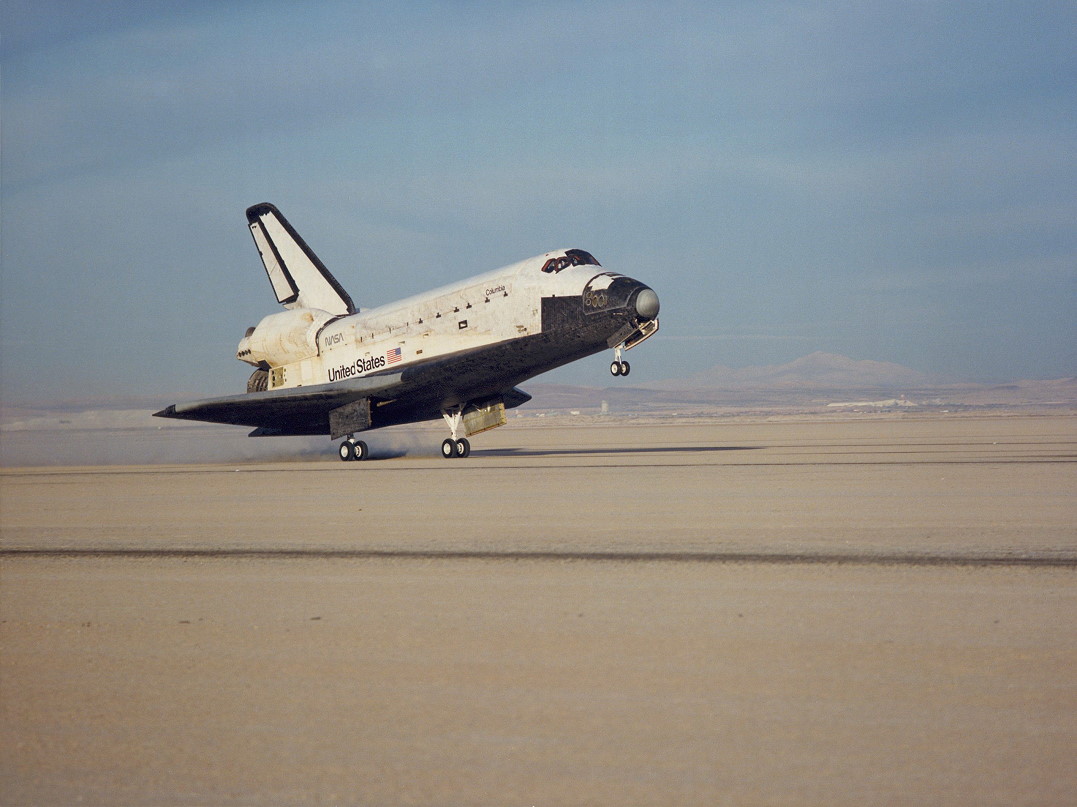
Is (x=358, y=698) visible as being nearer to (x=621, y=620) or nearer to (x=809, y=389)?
(x=621, y=620)

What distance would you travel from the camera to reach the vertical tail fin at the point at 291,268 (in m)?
30.4

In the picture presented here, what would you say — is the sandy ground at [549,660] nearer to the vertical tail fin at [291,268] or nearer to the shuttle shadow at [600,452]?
the shuttle shadow at [600,452]

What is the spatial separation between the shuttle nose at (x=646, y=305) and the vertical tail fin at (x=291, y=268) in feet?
39.8

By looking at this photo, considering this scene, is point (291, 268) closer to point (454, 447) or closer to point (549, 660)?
point (454, 447)

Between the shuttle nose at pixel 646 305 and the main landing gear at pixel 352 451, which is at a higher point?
the shuttle nose at pixel 646 305

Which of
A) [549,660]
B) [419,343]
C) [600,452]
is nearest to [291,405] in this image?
[419,343]

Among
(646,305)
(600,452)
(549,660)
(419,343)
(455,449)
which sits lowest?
(549,660)

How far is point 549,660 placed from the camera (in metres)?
4.95

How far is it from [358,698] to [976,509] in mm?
9252

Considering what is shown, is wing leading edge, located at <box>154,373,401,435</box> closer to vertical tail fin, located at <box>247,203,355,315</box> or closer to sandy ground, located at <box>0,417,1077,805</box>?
vertical tail fin, located at <box>247,203,355,315</box>

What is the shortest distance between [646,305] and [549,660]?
16465mm

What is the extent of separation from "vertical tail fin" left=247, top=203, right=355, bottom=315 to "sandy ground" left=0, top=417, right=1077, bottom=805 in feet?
64.4

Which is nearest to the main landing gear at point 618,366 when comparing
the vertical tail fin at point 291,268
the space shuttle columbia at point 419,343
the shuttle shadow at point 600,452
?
the space shuttle columbia at point 419,343

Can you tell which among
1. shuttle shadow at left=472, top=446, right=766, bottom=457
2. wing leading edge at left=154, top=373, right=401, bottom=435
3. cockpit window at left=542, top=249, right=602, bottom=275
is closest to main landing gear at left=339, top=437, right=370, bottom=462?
wing leading edge at left=154, top=373, right=401, bottom=435
